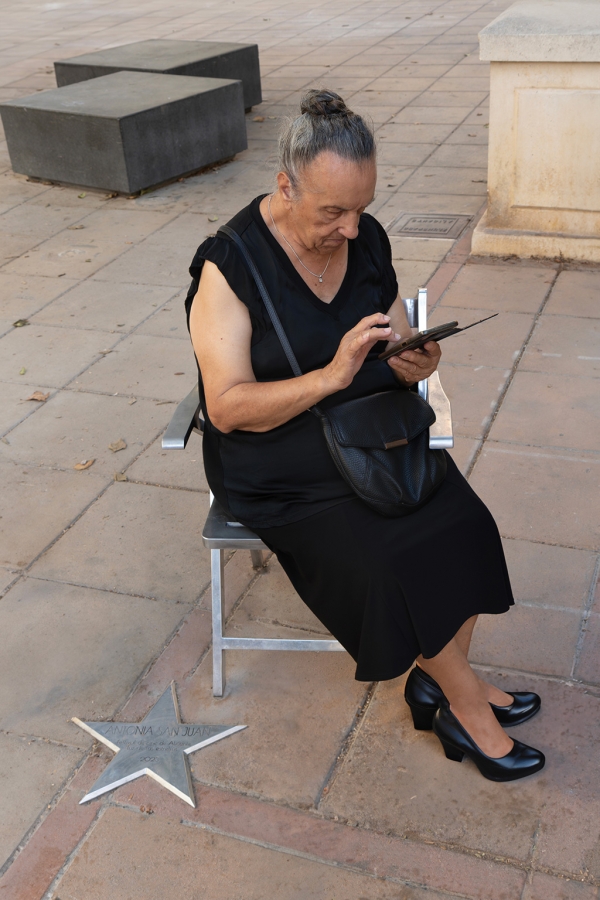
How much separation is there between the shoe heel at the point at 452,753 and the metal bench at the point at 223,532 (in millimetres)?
432

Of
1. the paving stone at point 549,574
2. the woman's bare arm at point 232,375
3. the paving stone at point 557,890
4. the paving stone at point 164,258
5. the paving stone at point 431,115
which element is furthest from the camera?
the paving stone at point 431,115

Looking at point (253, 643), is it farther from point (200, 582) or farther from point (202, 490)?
point (202, 490)

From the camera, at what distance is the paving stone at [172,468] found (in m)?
4.14

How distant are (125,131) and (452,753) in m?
5.94

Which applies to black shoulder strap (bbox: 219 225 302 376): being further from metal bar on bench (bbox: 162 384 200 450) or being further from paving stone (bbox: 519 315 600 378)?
paving stone (bbox: 519 315 600 378)

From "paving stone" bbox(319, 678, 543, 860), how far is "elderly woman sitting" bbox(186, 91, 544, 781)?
0.06 metres

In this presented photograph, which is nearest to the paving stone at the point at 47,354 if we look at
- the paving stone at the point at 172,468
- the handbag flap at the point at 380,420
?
the paving stone at the point at 172,468

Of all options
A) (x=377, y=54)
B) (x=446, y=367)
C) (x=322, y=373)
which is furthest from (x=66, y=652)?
(x=377, y=54)

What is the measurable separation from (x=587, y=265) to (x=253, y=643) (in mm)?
3903

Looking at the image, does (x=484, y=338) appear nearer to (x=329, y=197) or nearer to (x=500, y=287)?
(x=500, y=287)

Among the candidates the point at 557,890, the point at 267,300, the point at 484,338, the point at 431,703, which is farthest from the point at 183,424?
the point at 484,338

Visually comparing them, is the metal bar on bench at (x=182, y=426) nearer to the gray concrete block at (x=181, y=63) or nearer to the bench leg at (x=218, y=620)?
the bench leg at (x=218, y=620)

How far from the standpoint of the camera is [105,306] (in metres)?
5.91

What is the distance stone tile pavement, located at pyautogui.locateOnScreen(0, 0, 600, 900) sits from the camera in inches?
99.4
